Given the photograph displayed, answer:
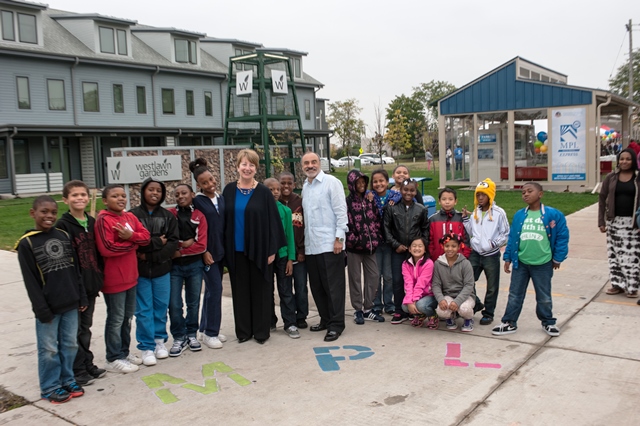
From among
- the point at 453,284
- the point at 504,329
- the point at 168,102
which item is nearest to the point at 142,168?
the point at 453,284

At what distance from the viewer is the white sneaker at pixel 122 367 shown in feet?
15.8

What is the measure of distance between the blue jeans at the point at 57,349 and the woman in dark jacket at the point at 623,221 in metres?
5.68

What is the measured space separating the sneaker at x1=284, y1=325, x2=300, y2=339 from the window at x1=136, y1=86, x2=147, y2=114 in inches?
1010

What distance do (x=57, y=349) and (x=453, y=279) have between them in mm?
3456

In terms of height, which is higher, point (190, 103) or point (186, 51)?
point (186, 51)

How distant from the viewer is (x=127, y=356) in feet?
16.6

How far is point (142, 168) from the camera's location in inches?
482

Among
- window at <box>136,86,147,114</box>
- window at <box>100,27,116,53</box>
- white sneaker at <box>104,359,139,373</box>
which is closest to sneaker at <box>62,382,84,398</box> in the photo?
white sneaker at <box>104,359,139,373</box>

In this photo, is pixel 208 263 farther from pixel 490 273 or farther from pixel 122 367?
pixel 490 273

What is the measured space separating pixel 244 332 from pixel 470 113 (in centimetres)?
1677

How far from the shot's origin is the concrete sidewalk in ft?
12.7

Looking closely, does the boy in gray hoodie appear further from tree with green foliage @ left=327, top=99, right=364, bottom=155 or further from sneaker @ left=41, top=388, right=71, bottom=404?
tree with green foliage @ left=327, top=99, right=364, bottom=155

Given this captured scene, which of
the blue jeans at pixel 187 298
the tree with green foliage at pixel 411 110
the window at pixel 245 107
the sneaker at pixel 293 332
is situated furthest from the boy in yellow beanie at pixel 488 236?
the tree with green foliage at pixel 411 110

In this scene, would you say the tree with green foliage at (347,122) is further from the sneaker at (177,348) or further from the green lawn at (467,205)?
the sneaker at (177,348)
